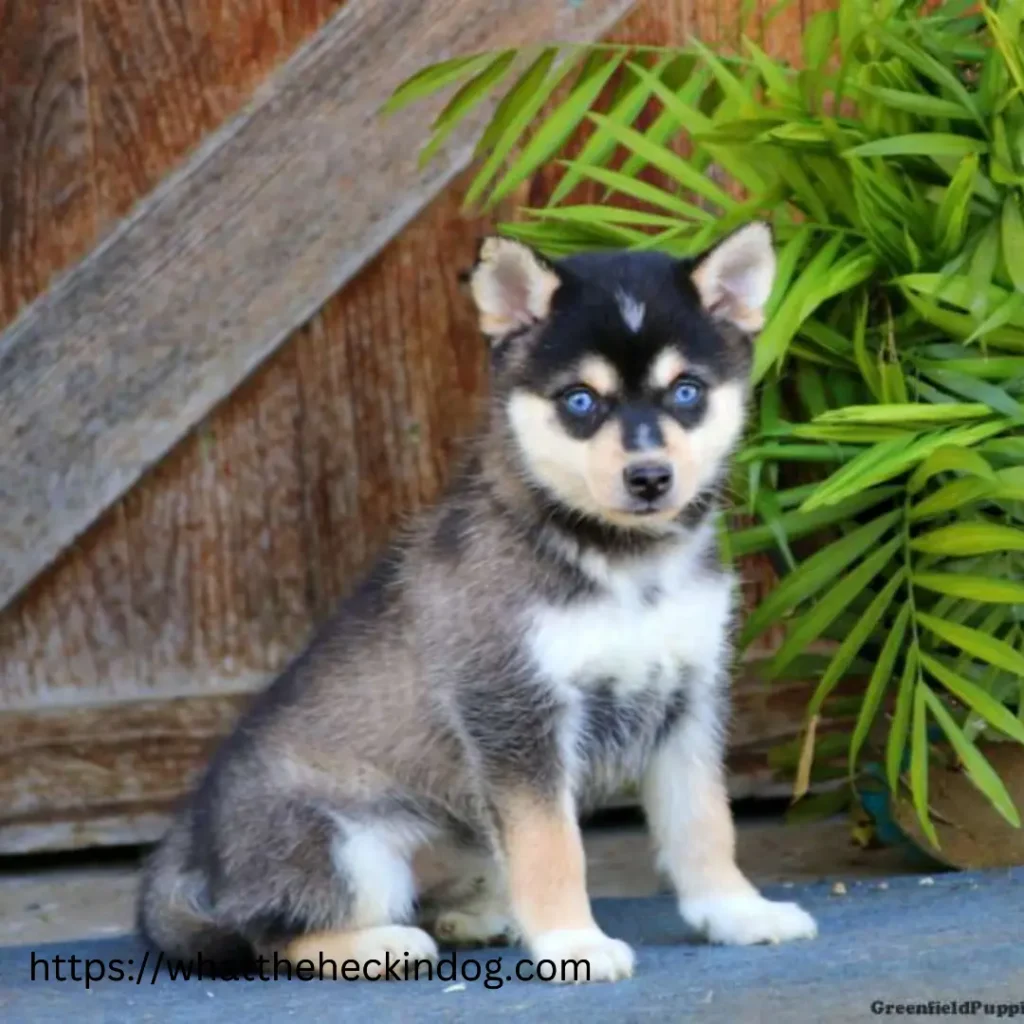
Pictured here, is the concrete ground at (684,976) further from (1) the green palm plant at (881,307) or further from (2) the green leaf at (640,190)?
(2) the green leaf at (640,190)

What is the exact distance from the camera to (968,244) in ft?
13.1

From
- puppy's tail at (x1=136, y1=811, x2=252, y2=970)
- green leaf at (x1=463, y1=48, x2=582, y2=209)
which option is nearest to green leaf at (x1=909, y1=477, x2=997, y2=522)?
green leaf at (x1=463, y1=48, x2=582, y2=209)

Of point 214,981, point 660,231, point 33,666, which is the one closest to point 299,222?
point 660,231

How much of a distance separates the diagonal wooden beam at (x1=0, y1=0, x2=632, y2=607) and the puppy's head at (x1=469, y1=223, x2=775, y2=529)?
42.6 inches

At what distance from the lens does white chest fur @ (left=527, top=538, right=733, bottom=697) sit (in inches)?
139

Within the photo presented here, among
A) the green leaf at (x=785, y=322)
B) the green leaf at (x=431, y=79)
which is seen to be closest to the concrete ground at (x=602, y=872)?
the green leaf at (x=785, y=322)

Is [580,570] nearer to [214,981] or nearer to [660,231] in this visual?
[214,981]

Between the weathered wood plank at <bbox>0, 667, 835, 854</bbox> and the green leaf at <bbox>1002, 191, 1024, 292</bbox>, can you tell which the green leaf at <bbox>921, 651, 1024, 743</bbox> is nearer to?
the green leaf at <bbox>1002, 191, 1024, 292</bbox>

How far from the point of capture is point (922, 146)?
388 centimetres

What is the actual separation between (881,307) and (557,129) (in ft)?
2.76

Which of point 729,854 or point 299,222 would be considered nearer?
point 729,854

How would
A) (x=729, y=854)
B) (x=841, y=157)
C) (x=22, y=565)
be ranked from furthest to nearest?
(x=22, y=565), (x=841, y=157), (x=729, y=854)

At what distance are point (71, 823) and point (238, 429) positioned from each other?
108 cm

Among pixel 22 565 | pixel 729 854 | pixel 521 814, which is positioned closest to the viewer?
pixel 521 814
